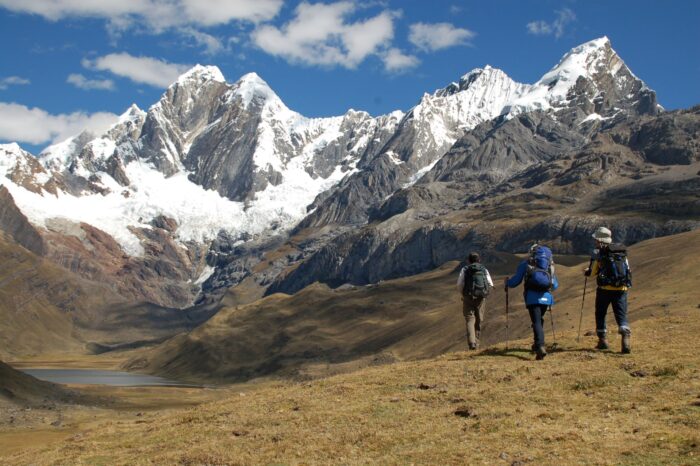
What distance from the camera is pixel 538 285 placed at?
29.6 metres

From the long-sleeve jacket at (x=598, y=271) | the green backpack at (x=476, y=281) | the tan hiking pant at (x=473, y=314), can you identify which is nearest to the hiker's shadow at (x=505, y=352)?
the tan hiking pant at (x=473, y=314)

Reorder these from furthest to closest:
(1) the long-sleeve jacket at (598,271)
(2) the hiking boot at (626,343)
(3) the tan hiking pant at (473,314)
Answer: (3) the tan hiking pant at (473,314) < (1) the long-sleeve jacket at (598,271) < (2) the hiking boot at (626,343)

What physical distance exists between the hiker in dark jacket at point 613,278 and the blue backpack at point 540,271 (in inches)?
50.7

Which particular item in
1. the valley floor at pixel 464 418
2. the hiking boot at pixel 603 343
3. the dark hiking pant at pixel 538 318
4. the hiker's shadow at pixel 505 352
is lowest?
the valley floor at pixel 464 418

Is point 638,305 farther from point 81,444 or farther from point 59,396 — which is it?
point 59,396

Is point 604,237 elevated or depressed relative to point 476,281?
elevated

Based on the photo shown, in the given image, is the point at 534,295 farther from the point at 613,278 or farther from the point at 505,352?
the point at 505,352

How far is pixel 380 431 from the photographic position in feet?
77.2

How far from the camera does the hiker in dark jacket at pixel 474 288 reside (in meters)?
33.6

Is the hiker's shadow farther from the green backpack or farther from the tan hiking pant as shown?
the green backpack

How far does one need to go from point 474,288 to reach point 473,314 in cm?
178

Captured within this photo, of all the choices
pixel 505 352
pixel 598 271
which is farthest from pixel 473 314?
pixel 598 271

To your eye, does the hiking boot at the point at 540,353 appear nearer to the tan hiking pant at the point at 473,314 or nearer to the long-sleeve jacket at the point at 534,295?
the long-sleeve jacket at the point at 534,295

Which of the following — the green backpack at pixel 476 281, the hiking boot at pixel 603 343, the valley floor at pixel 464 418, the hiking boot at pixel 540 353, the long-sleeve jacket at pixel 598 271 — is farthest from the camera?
the green backpack at pixel 476 281
